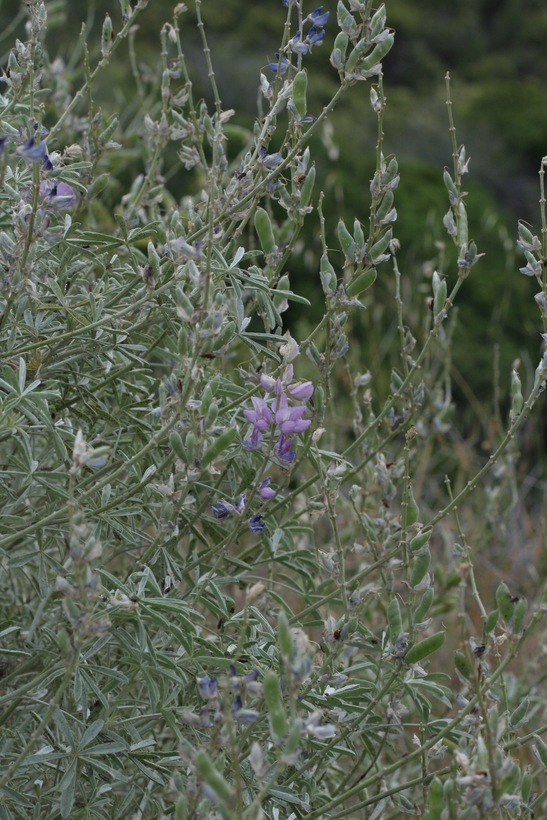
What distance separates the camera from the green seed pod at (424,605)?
1332mm

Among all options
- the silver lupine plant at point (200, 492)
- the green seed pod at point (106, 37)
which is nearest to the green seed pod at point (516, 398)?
the silver lupine plant at point (200, 492)

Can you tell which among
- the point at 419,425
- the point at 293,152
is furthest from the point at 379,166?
the point at 419,425

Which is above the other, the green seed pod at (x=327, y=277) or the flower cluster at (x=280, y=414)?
the green seed pod at (x=327, y=277)

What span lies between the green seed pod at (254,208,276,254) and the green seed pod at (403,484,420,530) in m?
0.43

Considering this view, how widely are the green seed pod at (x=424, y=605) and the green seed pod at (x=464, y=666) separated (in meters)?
0.07

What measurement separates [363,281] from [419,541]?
38 cm

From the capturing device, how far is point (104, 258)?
66.2 inches

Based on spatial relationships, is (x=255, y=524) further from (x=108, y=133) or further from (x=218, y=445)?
(x=108, y=133)

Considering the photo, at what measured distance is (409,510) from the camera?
146 cm

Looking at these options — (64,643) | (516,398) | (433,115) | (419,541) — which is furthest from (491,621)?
(433,115)

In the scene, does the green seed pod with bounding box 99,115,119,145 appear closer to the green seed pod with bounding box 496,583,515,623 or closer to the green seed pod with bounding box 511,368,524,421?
the green seed pod with bounding box 511,368,524,421

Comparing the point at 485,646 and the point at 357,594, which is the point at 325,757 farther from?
the point at 485,646

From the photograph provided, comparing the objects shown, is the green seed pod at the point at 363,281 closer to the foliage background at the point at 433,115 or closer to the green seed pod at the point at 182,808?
the green seed pod at the point at 182,808

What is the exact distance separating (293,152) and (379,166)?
0.15 meters
